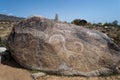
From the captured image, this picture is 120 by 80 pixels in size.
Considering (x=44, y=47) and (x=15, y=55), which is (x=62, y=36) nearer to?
(x=44, y=47)

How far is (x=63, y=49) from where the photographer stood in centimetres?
905

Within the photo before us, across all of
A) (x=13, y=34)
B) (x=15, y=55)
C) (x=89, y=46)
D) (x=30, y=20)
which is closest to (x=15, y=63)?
(x=15, y=55)

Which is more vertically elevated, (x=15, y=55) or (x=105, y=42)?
(x=105, y=42)

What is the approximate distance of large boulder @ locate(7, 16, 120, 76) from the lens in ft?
29.0

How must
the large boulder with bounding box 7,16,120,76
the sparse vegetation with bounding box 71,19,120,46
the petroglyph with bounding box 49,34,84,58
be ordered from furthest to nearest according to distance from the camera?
the sparse vegetation with bounding box 71,19,120,46, the petroglyph with bounding box 49,34,84,58, the large boulder with bounding box 7,16,120,76

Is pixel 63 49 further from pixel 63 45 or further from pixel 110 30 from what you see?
pixel 110 30

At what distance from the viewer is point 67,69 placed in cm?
878

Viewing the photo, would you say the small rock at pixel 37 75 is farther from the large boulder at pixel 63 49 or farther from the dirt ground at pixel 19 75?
the large boulder at pixel 63 49

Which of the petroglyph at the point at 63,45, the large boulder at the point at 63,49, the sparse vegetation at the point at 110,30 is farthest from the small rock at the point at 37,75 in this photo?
the sparse vegetation at the point at 110,30

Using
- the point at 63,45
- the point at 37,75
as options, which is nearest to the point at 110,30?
the point at 63,45

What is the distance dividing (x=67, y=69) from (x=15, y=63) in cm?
238

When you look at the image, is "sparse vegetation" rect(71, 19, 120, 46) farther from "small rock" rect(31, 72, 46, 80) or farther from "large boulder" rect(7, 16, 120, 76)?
"small rock" rect(31, 72, 46, 80)

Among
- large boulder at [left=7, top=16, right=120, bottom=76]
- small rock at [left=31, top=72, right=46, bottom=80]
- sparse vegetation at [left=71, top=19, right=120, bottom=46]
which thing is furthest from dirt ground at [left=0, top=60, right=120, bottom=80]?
sparse vegetation at [left=71, top=19, right=120, bottom=46]

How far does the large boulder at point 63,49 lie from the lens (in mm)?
8852
